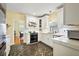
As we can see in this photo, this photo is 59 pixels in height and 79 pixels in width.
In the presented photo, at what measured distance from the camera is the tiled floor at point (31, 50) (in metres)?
1.54

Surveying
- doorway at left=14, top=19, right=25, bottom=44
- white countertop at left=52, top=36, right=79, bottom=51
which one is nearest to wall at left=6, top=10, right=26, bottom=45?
doorway at left=14, top=19, right=25, bottom=44

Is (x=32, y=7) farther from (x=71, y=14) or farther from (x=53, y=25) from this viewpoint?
(x=71, y=14)

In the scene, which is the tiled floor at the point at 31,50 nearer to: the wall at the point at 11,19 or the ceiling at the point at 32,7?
the wall at the point at 11,19

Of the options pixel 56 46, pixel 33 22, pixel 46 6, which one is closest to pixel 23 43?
pixel 33 22

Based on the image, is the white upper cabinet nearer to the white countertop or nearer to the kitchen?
the kitchen

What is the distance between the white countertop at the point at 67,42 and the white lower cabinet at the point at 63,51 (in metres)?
0.04

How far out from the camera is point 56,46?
158 centimetres

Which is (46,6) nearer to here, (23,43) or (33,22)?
(33,22)

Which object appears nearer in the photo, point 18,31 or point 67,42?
point 67,42

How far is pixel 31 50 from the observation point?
1.58 meters

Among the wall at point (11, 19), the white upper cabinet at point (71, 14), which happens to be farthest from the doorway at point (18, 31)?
the white upper cabinet at point (71, 14)

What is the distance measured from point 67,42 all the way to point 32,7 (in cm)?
62

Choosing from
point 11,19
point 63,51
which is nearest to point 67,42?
point 63,51

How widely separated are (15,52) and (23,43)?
150 mm
